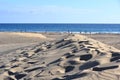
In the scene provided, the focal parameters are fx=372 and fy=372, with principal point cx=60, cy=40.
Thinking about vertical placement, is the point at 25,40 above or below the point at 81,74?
below

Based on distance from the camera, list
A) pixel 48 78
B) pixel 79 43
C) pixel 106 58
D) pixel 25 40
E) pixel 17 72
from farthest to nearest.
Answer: pixel 25 40 < pixel 79 43 < pixel 17 72 < pixel 106 58 < pixel 48 78

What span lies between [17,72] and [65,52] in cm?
147

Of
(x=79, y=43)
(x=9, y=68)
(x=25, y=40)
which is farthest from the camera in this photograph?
(x=25, y=40)

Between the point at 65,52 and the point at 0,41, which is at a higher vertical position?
the point at 65,52

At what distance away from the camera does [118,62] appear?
7.01m

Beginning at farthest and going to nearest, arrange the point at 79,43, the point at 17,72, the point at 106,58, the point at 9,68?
the point at 79,43
the point at 9,68
the point at 17,72
the point at 106,58

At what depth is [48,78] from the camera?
725 cm

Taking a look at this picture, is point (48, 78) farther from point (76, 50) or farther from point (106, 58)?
point (76, 50)

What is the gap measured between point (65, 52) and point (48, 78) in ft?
7.14

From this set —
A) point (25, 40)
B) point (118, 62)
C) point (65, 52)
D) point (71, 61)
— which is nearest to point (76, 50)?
point (65, 52)

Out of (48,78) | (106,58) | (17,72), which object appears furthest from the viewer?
(17,72)

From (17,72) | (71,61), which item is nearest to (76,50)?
(71,61)

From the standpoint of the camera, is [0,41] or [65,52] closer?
[65,52]

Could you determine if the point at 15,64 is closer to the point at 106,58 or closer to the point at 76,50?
the point at 76,50
